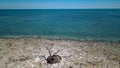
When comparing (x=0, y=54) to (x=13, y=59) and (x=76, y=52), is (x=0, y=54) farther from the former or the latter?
(x=76, y=52)

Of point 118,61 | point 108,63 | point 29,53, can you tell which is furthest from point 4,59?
point 118,61

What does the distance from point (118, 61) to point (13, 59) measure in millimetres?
8056

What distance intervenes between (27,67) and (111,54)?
727cm

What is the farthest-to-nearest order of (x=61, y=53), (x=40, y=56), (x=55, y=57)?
(x=61, y=53), (x=40, y=56), (x=55, y=57)

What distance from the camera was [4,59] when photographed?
10781 mm

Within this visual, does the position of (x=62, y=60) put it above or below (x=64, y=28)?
above

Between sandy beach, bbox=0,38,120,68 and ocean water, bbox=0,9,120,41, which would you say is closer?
sandy beach, bbox=0,38,120,68

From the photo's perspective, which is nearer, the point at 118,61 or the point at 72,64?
the point at 72,64

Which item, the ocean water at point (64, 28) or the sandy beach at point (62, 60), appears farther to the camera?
the ocean water at point (64, 28)

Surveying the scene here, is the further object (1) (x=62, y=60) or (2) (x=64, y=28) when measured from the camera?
(2) (x=64, y=28)

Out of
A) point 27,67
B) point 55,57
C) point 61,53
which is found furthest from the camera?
point 61,53

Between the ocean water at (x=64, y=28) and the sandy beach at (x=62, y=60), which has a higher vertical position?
the sandy beach at (x=62, y=60)

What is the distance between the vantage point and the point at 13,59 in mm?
10750

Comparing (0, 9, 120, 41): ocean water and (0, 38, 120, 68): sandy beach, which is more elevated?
(0, 38, 120, 68): sandy beach
